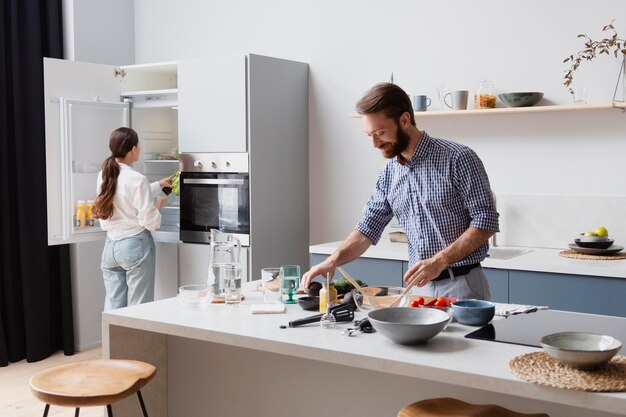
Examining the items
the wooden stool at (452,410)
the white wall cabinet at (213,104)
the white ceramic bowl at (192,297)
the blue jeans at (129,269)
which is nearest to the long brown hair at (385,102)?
the white ceramic bowl at (192,297)

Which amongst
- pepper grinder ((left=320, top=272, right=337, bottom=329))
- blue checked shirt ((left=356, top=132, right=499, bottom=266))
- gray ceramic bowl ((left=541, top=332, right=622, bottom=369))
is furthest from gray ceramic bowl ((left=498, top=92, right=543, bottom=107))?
gray ceramic bowl ((left=541, top=332, right=622, bottom=369))

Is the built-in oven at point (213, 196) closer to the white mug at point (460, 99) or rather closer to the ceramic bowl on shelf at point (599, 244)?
the white mug at point (460, 99)

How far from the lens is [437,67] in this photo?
15.0ft

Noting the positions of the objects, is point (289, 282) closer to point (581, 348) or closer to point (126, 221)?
point (581, 348)

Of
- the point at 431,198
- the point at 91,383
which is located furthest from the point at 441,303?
the point at 91,383

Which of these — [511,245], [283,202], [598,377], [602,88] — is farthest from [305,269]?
[598,377]

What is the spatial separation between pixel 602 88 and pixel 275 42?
7.49ft

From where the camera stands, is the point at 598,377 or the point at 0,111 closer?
the point at 598,377

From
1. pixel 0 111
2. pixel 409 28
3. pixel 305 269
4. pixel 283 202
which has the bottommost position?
pixel 305 269

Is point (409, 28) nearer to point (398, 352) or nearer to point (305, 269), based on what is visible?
point (305, 269)

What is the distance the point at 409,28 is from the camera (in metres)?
4.68

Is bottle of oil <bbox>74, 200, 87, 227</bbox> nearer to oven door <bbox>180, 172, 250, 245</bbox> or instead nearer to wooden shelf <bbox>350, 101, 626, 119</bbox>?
oven door <bbox>180, 172, 250, 245</bbox>

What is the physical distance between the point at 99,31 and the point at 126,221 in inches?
69.4

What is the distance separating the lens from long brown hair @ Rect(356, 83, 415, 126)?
280cm
